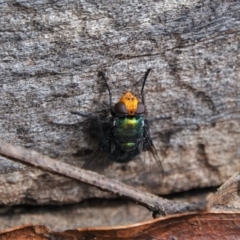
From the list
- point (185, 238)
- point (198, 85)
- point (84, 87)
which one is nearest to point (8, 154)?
point (84, 87)

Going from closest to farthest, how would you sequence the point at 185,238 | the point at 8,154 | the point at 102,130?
the point at 8,154 → the point at 185,238 → the point at 102,130

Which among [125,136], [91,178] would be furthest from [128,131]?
[91,178]

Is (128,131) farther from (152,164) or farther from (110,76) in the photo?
(110,76)

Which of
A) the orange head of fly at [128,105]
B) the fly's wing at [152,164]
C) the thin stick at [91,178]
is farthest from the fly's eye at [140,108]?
the thin stick at [91,178]

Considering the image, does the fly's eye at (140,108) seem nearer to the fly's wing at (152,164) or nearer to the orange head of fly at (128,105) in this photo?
the orange head of fly at (128,105)

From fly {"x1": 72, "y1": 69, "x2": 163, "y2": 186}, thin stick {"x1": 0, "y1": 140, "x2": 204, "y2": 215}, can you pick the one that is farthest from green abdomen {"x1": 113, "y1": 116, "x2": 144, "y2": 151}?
thin stick {"x1": 0, "y1": 140, "x2": 204, "y2": 215}

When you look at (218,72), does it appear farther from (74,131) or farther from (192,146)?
(74,131)
